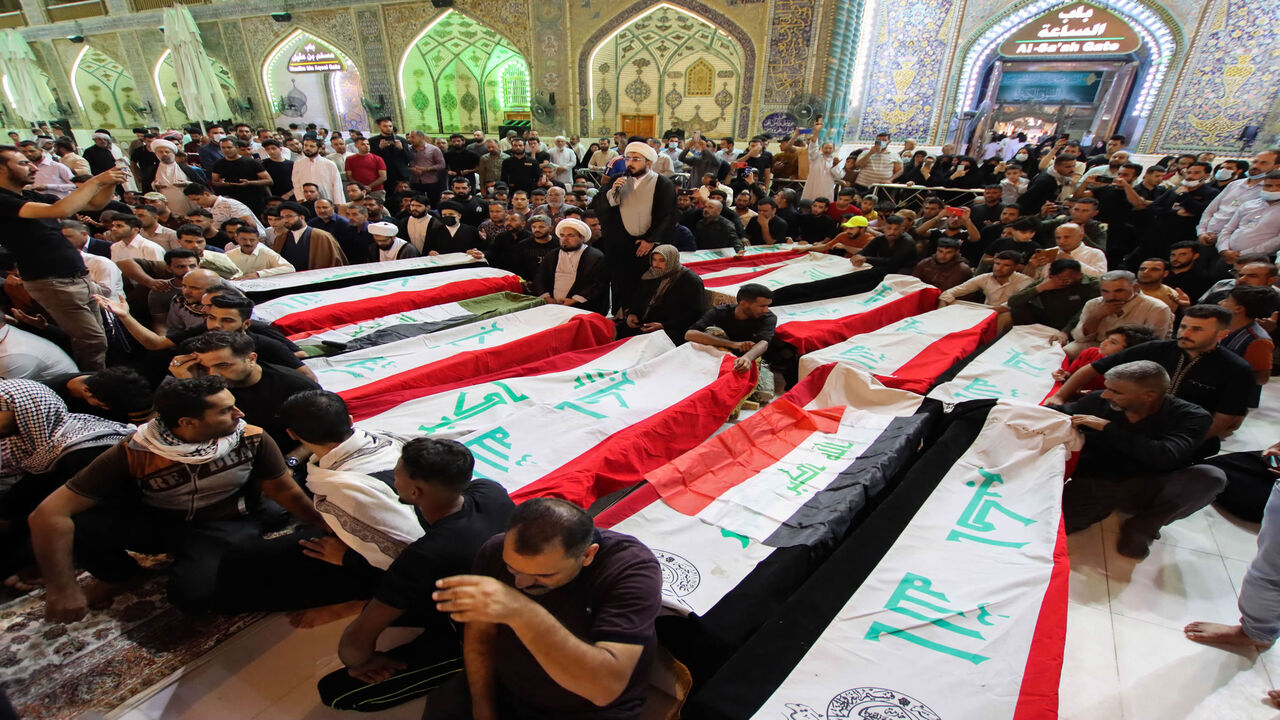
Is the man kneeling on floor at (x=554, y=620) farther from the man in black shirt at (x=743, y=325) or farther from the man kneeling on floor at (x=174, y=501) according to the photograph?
the man in black shirt at (x=743, y=325)

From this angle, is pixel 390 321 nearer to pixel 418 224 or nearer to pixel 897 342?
pixel 418 224

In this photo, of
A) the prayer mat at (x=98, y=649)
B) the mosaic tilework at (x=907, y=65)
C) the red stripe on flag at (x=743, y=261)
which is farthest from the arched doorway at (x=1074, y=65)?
the prayer mat at (x=98, y=649)

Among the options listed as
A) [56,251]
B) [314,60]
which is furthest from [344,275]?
[314,60]

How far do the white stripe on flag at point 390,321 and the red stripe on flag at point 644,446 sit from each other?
1.72 meters

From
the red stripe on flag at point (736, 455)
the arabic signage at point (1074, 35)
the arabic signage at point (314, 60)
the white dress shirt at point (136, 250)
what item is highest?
the arabic signage at point (1074, 35)

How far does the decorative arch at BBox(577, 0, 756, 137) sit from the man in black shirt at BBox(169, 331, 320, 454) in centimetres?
1131

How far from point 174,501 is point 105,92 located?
23.6m

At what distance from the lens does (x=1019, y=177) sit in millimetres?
6004

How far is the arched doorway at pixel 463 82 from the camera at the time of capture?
15.0 m

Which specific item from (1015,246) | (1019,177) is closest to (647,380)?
(1015,246)

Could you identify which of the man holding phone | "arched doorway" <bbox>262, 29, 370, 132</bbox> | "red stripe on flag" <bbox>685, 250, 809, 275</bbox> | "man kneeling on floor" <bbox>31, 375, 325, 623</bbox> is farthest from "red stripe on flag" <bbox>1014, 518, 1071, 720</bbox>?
"arched doorway" <bbox>262, 29, 370, 132</bbox>

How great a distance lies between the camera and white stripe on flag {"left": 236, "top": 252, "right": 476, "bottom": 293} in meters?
3.67

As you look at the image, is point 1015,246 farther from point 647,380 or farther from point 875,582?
point 875,582

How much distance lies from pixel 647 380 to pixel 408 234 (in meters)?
3.35
